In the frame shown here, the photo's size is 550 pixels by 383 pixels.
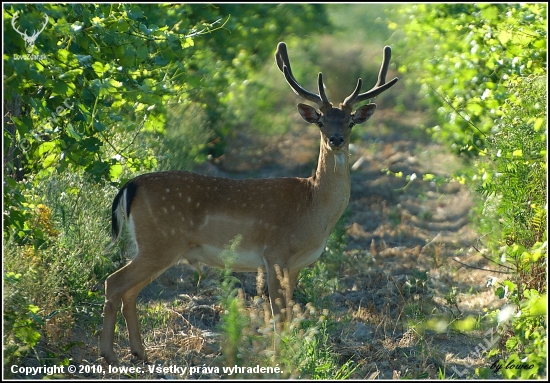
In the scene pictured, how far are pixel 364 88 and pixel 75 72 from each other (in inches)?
445

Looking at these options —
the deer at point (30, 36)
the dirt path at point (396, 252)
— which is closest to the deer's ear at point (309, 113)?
the dirt path at point (396, 252)

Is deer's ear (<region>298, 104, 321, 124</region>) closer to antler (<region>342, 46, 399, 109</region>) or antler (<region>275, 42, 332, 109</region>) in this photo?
antler (<region>275, 42, 332, 109</region>)

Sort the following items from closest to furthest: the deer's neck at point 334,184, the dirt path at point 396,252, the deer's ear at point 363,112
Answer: the dirt path at point 396,252 < the deer's neck at point 334,184 < the deer's ear at point 363,112

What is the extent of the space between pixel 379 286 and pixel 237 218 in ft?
7.35

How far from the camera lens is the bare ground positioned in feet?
22.0

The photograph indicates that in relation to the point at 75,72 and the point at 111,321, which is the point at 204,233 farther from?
the point at 75,72

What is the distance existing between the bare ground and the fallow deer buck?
1.89 ft

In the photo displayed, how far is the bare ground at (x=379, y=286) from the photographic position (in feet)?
22.0

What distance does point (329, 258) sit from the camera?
29.8ft

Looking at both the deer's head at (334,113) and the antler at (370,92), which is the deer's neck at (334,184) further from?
the antler at (370,92)

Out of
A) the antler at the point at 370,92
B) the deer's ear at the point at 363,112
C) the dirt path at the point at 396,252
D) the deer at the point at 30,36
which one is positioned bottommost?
the dirt path at the point at 396,252

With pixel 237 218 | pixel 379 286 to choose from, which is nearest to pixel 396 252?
pixel 379 286

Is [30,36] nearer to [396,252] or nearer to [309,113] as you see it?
[309,113]

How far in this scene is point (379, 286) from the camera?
8750mm
